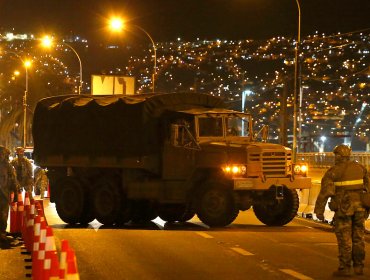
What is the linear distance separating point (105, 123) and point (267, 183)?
174 inches

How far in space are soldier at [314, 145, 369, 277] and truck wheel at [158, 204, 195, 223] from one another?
896 cm

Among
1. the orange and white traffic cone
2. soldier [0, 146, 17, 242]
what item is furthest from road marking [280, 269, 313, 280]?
soldier [0, 146, 17, 242]

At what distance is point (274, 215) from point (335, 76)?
149 feet

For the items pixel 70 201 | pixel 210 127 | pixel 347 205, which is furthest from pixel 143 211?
pixel 347 205

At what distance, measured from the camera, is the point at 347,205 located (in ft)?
36.8

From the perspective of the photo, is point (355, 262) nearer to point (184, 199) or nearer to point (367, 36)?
point (184, 199)

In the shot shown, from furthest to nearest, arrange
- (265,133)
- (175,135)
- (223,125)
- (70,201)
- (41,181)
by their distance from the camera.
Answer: (41,181) → (265,133) → (70,201) → (223,125) → (175,135)

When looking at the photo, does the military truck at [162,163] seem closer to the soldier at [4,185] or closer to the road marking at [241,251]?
the road marking at [241,251]

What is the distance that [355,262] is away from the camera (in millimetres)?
11383

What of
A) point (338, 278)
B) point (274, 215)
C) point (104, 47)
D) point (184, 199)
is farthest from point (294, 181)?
point (104, 47)

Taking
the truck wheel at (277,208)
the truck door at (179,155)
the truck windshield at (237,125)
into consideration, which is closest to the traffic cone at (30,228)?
the truck door at (179,155)

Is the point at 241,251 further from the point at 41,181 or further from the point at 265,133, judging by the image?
the point at 41,181

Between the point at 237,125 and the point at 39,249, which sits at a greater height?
the point at 237,125

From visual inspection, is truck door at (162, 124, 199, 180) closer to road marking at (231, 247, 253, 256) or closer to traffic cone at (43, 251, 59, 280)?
road marking at (231, 247, 253, 256)
